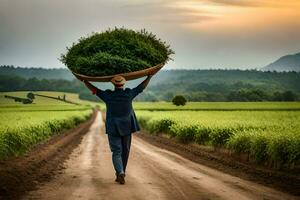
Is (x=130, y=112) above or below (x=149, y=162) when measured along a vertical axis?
above

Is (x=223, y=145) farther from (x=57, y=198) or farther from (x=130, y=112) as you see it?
(x=57, y=198)

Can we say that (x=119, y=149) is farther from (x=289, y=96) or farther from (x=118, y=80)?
(x=289, y=96)

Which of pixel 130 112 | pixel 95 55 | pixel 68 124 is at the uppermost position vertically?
pixel 95 55

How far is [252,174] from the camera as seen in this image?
1357 cm

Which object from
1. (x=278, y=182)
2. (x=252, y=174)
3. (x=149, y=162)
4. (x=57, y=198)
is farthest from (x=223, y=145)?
(x=57, y=198)

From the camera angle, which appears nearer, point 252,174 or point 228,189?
point 228,189

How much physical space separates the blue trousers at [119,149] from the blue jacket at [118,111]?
0.17 metres

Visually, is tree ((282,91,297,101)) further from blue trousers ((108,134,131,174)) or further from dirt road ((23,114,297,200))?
blue trousers ((108,134,131,174))

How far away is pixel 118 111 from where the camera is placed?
11828 millimetres

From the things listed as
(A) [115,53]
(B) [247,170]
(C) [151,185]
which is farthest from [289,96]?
(C) [151,185]

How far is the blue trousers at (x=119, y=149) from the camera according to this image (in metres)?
11.5

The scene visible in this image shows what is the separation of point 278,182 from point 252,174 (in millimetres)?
1532

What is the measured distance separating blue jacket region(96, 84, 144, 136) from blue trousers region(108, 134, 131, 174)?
0.17 m

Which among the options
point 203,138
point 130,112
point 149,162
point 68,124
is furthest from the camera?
point 68,124
